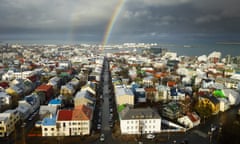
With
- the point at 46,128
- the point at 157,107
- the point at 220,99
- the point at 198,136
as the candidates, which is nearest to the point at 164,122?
the point at 198,136

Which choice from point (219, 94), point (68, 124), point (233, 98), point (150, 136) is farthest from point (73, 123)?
point (233, 98)

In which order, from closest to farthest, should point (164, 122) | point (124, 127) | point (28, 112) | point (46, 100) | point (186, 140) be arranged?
1. point (186, 140)
2. point (124, 127)
3. point (164, 122)
4. point (28, 112)
5. point (46, 100)

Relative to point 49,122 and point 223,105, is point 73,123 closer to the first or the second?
point 49,122

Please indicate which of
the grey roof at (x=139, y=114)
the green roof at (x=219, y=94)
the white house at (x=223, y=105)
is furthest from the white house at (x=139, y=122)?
the green roof at (x=219, y=94)

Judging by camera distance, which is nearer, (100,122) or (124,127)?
(124,127)

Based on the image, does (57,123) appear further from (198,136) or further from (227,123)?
(227,123)

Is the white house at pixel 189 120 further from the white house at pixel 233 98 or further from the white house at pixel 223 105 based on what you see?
the white house at pixel 233 98

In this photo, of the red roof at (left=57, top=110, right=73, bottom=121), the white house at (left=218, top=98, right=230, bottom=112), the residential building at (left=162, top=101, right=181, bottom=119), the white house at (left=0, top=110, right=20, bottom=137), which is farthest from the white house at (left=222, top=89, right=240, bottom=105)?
the white house at (left=0, top=110, right=20, bottom=137)

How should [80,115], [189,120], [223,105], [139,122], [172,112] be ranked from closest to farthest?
[80,115] < [139,122] < [189,120] < [172,112] < [223,105]
